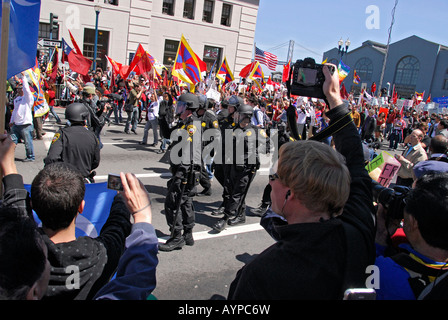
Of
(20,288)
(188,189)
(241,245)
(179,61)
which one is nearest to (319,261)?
(20,288)

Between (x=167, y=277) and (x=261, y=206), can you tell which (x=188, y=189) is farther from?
(x=261, y=206)

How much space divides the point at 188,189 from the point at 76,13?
2552 cm

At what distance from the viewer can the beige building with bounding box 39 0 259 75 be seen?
2583 centimetres

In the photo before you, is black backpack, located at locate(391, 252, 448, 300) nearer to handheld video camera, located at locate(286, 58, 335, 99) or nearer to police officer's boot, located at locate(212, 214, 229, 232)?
handheld video camera, located at locate(286, 58, 335, 99)

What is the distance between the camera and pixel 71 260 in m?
1.69

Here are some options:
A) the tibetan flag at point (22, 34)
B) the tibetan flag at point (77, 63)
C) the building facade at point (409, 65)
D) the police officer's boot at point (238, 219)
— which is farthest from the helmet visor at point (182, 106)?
the building facade at point (409, 65)

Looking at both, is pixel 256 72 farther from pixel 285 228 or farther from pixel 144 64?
pixel 285 228

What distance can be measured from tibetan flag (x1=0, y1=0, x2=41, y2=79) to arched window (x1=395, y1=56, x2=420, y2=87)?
57934 mm

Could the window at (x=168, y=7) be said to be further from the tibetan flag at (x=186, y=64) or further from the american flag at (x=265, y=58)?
the tibetan flag at (x=186, y=64)

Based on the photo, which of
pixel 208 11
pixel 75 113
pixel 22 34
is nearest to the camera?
pixel 22 34

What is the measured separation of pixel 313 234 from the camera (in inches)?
53.4

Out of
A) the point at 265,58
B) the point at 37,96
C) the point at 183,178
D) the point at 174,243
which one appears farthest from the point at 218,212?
the point at 265,58

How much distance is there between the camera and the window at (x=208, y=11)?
31.7 metres

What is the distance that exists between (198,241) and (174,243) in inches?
19.9
